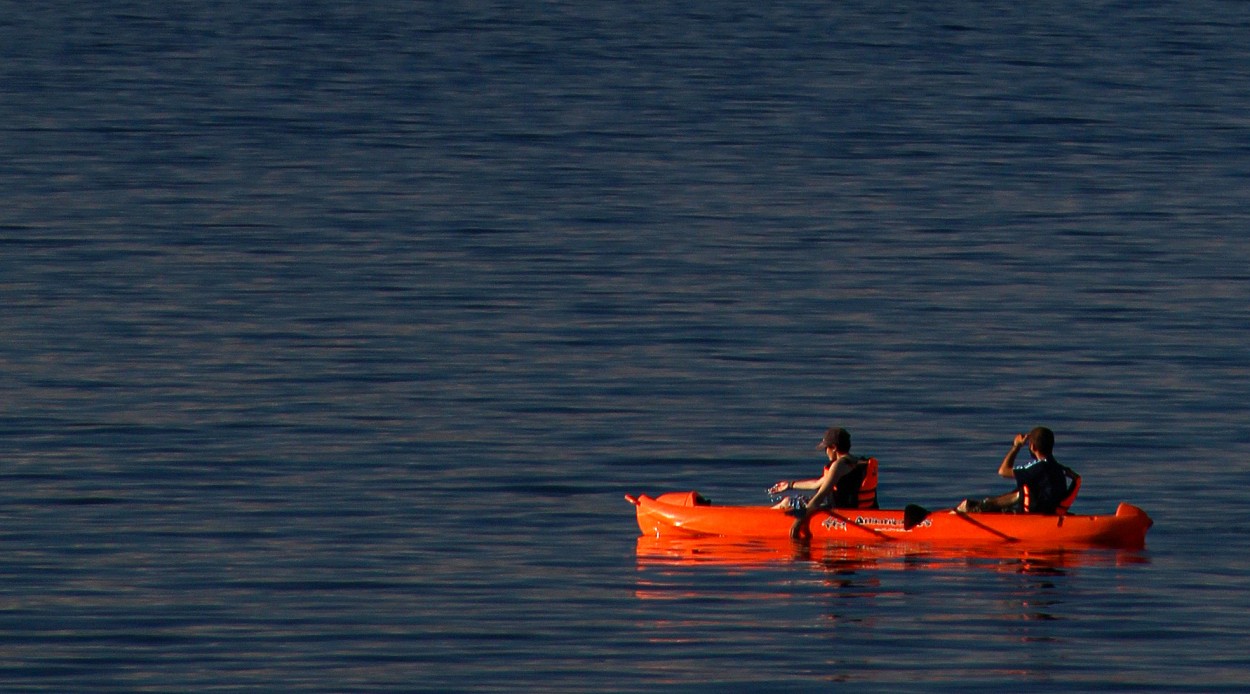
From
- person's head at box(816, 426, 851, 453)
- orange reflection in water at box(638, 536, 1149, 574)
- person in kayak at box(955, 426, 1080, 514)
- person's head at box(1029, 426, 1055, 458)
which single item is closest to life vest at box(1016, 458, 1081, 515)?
person in kayak at box(955, 426, 1080, 514)

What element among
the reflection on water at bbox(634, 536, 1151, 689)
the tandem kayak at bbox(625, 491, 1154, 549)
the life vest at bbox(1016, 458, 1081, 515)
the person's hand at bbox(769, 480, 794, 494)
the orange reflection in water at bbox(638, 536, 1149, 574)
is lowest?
the reflection on water at bbox(634, 536, 1151, 689)

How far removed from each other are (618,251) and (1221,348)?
36.3ft

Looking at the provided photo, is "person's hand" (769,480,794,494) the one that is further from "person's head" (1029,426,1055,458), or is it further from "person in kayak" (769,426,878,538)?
"person's head" (1029,426,1055,458)

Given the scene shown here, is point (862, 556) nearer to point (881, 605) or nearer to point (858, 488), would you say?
point (858, 488)

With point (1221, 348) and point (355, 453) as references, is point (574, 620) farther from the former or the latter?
point (1221, 348)

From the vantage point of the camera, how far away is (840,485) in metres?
21.1

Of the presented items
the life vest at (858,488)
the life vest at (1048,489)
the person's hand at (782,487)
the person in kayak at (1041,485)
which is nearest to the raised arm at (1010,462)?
the person in kayak at (1041,485)

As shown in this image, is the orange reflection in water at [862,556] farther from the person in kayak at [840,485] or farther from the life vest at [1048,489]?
the life vest at [1048,489]

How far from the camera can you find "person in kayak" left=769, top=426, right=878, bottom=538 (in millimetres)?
20828

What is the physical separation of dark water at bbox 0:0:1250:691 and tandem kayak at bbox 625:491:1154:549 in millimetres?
348

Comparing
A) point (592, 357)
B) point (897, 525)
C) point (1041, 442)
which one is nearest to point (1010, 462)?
point (1041, 442)

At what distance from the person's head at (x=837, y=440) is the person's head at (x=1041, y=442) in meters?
1.65

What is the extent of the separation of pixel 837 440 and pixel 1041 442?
1.81 m

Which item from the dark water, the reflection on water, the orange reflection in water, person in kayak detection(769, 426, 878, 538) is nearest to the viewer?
the reflection on water
